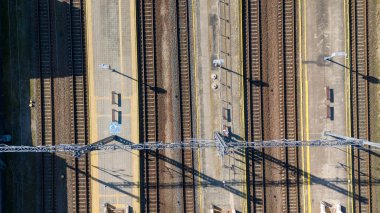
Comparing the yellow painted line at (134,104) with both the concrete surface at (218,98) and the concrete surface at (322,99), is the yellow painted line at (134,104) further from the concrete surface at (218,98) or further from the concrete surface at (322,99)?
the concrete surface at (322,99)

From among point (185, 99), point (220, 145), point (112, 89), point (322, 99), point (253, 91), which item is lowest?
point (220, 145)

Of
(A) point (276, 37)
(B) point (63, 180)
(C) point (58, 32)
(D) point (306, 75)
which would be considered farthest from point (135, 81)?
(D) point (306, 75)

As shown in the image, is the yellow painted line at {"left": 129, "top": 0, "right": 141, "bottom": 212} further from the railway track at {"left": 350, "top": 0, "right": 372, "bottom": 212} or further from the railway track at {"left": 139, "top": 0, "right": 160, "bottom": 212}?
the railway track at {"left": 350, "top": 0, "right": 372, "bottom": 212}

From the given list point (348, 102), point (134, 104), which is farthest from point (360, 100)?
point (134, 104)

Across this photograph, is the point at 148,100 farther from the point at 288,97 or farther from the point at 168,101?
the point at 288,97

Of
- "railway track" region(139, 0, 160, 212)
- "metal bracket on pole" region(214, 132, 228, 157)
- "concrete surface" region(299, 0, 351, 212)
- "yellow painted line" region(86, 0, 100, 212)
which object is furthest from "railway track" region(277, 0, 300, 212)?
"yellow painted line" region(86, 0, 100, 212)

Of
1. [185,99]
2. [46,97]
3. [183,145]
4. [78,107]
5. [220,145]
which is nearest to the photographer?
[220,145]
